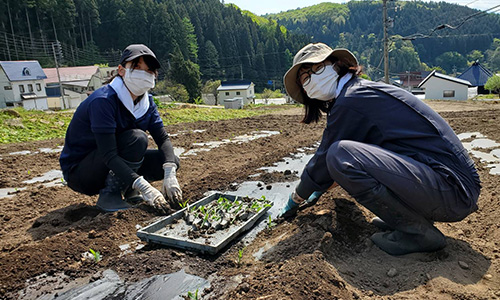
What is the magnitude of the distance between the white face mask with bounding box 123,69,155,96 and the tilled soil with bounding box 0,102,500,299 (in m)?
1.05

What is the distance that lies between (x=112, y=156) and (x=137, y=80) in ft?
2.24

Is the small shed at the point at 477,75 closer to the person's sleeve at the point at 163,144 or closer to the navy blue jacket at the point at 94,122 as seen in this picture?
the person's sleeve at the point at 163,144

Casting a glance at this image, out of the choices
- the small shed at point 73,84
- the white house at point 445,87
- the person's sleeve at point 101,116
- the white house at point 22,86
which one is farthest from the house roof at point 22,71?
the person's sleeve at point 101,116

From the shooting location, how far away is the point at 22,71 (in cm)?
3778

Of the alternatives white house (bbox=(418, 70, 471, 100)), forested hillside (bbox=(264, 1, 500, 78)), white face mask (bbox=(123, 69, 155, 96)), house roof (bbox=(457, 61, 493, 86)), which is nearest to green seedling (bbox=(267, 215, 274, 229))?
white face mask (bbox=(123, 69, 155, 96))

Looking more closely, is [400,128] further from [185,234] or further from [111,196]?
[111,196]

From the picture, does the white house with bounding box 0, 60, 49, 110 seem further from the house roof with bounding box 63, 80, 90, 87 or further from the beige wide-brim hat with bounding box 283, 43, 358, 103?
the beige wide-brim hat with bounding box 283, 43, 358, 103

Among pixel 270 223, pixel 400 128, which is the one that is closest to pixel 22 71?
pixel 270 223

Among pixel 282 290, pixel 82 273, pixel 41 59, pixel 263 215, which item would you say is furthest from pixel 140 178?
pixel 41 59

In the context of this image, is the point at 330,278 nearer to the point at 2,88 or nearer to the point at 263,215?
the point at 263,215

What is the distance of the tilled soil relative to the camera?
1.63 metres

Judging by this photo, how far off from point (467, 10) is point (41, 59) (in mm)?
119719

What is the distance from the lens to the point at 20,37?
50125 millimetres

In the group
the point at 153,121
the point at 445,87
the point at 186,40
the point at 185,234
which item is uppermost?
the point at 186,40
